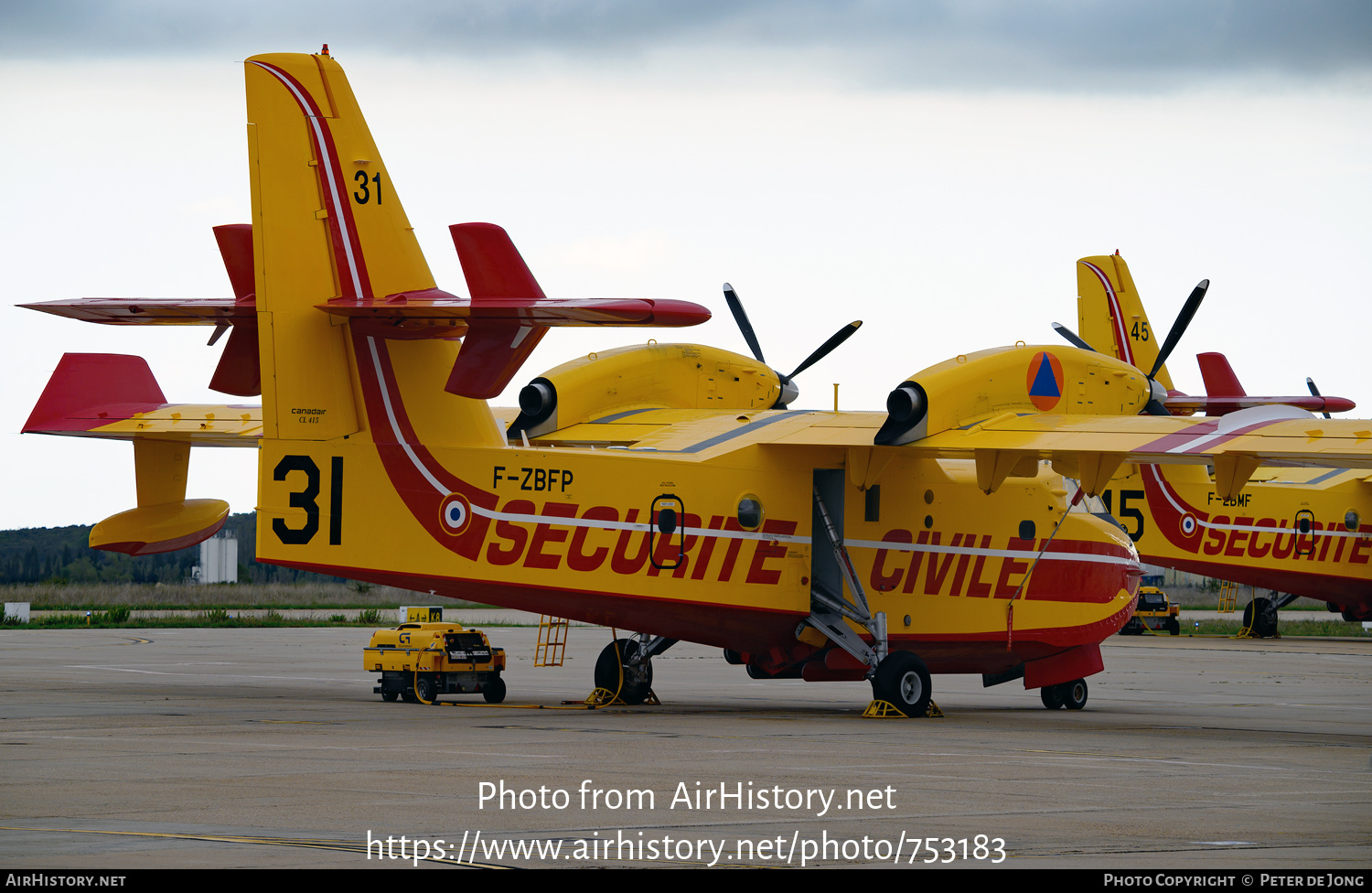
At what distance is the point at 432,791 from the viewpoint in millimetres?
11891

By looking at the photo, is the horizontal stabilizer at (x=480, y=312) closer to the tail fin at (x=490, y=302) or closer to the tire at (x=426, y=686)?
the tail fin at (x=490, y=302)

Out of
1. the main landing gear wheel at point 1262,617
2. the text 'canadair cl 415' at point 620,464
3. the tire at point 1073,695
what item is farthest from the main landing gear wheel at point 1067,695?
the main landing gear wheel at point 1262,617

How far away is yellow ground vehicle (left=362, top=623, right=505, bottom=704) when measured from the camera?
847 inches

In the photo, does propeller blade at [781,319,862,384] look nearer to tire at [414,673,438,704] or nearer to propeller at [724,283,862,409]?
propeller at [724,283,862,409]

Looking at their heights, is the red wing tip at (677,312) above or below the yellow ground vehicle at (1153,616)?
above

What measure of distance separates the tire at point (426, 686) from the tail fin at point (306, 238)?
4149 mm

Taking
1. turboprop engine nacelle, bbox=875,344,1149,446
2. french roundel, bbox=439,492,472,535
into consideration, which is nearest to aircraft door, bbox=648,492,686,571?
french roundel, bbox=439,492,472,535

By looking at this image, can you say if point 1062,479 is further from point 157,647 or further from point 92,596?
point 92,596

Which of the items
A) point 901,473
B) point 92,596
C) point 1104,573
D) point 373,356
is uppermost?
point 373,356

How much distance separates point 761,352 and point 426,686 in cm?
826

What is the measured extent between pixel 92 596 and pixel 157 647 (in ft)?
94.5

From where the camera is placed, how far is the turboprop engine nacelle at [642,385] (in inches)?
920

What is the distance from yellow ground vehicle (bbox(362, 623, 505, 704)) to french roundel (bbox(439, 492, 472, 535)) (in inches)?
123
